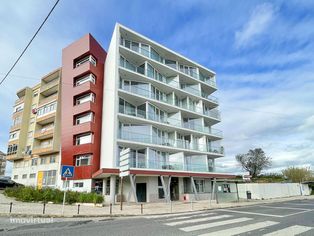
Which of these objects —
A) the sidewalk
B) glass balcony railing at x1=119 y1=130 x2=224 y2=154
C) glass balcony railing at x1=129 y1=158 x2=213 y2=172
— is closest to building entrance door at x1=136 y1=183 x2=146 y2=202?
glass balcony railing at x1=129 y1=158 x2=213 y2=172

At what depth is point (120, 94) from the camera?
28.2m

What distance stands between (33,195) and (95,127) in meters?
9.92

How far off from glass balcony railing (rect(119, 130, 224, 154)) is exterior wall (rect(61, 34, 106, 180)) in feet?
12.5

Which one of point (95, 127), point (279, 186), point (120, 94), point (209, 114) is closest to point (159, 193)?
point (95, 127)

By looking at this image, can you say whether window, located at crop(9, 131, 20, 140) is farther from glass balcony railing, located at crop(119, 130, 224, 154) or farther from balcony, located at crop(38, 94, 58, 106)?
glass balcony railing, located at crop(119, 130, 224, 154)

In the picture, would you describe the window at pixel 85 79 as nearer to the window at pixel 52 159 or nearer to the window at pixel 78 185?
the window at pixel 78 185

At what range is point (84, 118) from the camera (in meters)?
29.2

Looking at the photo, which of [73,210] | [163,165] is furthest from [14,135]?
[73,210]

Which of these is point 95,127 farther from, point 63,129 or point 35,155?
point 35,155

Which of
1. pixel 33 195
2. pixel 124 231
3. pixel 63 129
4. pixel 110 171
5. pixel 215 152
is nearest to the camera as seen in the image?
pixel 124 231

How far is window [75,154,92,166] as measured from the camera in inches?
1073

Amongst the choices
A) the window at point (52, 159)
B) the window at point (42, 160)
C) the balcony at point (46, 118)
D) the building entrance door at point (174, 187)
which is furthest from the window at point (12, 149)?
the building entrance door at point (174, 187)

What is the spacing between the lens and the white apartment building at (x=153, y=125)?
1040 inches

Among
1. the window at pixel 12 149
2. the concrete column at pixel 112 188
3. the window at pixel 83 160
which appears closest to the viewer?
the concrete column at pixel 112 188
